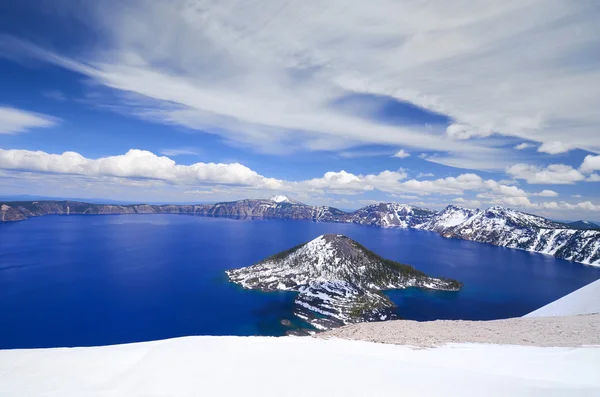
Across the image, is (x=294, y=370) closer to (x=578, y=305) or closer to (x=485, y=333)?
(x=485, y=333)

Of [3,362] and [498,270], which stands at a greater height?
[3,362]

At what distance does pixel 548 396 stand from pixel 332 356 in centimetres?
917

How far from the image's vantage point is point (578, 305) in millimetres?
35469

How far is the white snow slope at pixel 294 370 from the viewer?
37.8 ft

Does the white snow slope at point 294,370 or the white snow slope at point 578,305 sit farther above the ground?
the white snow slope at point 294,370

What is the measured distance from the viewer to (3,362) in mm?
14375

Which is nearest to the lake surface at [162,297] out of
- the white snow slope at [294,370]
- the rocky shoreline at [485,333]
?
the rocky shoreline at [485,333]

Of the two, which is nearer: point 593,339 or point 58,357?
point 58,357

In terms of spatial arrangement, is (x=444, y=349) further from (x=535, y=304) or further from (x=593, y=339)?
(x=535, y=304)

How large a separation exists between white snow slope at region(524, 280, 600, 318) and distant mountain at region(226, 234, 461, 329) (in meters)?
58.3

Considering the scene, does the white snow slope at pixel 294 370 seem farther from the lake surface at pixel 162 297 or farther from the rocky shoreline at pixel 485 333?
the lake surface at pixel 162 297

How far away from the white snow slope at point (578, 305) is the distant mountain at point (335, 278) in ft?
191

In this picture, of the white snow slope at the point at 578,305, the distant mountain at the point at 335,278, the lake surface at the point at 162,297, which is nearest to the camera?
the white snow slope at the point at 578,305

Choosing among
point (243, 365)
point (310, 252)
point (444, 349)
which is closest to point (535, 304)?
point (310, 252)
